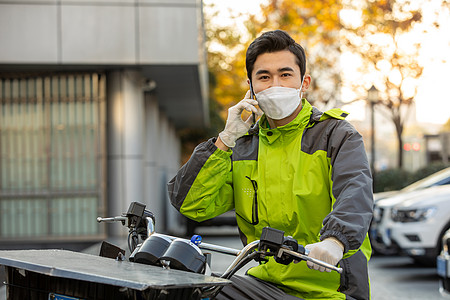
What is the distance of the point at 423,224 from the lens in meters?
11.2

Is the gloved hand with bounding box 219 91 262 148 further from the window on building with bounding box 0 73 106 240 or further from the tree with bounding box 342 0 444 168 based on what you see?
the tree with bounding box 342 0 444 168

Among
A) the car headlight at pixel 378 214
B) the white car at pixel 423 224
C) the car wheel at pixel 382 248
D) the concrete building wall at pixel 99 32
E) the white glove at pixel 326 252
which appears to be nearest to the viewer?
the white glove at pixel 326 252

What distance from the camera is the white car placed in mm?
11109

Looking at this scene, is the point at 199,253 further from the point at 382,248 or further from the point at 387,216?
the point at 382,248

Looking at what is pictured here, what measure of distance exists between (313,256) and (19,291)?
1.00 meters

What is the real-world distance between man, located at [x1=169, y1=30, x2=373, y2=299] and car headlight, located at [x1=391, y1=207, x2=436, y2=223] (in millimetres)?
8398

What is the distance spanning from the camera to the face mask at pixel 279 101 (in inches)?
123

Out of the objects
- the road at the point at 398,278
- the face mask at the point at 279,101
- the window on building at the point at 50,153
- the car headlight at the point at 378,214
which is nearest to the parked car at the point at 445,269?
the road at the point at 398,278

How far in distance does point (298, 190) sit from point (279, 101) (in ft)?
1.42

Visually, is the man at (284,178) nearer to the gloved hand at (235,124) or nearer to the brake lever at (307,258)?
the gloved hand at (235,124)

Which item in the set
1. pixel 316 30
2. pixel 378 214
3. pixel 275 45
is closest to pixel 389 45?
pixel 316 30

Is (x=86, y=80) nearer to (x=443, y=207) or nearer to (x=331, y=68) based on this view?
(x=443, y=207)

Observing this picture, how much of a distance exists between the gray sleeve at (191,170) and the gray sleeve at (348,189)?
0.51 meters

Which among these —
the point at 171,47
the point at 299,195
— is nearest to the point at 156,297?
the point at 299,195
